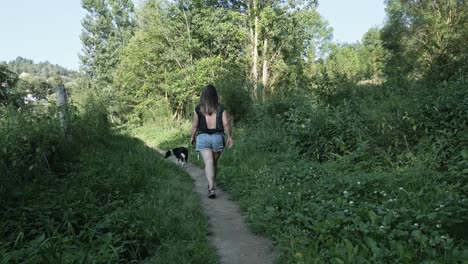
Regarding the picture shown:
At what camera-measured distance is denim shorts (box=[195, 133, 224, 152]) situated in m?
→ 5.85

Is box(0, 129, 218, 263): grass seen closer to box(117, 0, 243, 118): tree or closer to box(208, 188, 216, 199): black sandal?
box(208, 188, 216, 199): black sandal

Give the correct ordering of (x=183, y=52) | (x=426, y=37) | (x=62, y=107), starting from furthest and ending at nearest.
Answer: (x=183, y=52), (x=426, y=37), (x=62, y=107)

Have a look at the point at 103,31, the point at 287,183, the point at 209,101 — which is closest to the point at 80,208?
the point at 209,101

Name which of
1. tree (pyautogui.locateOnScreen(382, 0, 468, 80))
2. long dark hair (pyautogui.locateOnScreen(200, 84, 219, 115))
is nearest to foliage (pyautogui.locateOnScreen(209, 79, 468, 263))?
long dark hair (pyautogui.locateOnScreen(200, 84, 219, 115))

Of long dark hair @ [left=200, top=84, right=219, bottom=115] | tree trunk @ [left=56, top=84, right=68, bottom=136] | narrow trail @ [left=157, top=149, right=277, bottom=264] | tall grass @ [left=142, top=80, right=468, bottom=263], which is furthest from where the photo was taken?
tree trunk @ [left=56, top=84, right=68, bottom=136]

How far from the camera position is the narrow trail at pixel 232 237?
3.61 meters

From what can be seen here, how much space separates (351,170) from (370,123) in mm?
1565

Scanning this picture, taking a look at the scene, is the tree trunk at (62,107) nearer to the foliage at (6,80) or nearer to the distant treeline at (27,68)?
the foliage at (6,80)

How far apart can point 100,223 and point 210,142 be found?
2.44m

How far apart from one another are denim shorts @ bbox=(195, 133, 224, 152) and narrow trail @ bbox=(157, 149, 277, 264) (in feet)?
3.07

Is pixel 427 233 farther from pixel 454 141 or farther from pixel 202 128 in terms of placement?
pixel 202 128

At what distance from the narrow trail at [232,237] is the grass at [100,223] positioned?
0.16 m

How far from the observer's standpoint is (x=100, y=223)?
3875 millimetres

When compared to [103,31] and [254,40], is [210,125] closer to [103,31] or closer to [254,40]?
[254,40]
